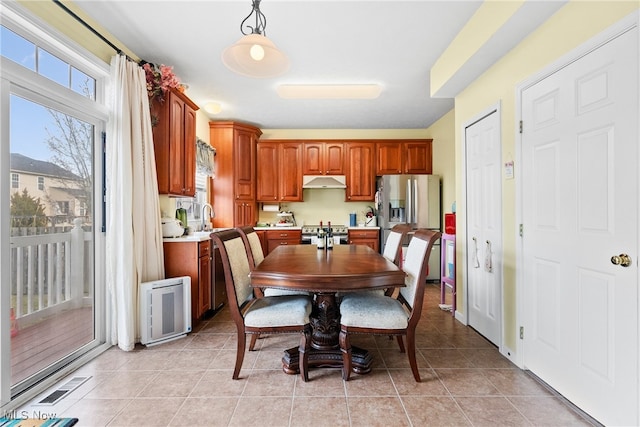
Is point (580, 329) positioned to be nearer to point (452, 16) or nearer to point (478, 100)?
point (478, 100)

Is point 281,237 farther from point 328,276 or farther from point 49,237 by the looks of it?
point 328,276

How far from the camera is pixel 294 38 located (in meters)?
2.46

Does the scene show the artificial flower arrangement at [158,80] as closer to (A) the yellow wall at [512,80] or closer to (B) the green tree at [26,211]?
(B) the green tree at [26,211]

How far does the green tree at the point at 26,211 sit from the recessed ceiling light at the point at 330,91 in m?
2.49

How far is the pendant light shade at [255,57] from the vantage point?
5.37 feet

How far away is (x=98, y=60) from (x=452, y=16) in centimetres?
277

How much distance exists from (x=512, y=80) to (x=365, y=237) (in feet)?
9.81

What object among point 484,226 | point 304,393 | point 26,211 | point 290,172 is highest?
point 290,172

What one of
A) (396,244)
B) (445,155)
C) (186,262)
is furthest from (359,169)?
(186,262)

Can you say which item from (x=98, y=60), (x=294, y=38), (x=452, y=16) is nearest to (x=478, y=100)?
(x=452, y=16)

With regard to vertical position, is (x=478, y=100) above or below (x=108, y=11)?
below

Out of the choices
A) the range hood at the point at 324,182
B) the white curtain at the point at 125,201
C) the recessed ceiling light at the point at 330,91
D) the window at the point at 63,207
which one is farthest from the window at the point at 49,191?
the range hood at the point at 324,182

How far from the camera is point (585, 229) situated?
1.58 metres

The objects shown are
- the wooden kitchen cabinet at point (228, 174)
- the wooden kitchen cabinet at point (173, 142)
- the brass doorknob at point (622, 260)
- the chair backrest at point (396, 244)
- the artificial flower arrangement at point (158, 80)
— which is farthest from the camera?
the wooden kitchen cabinet at point (228, 174)
